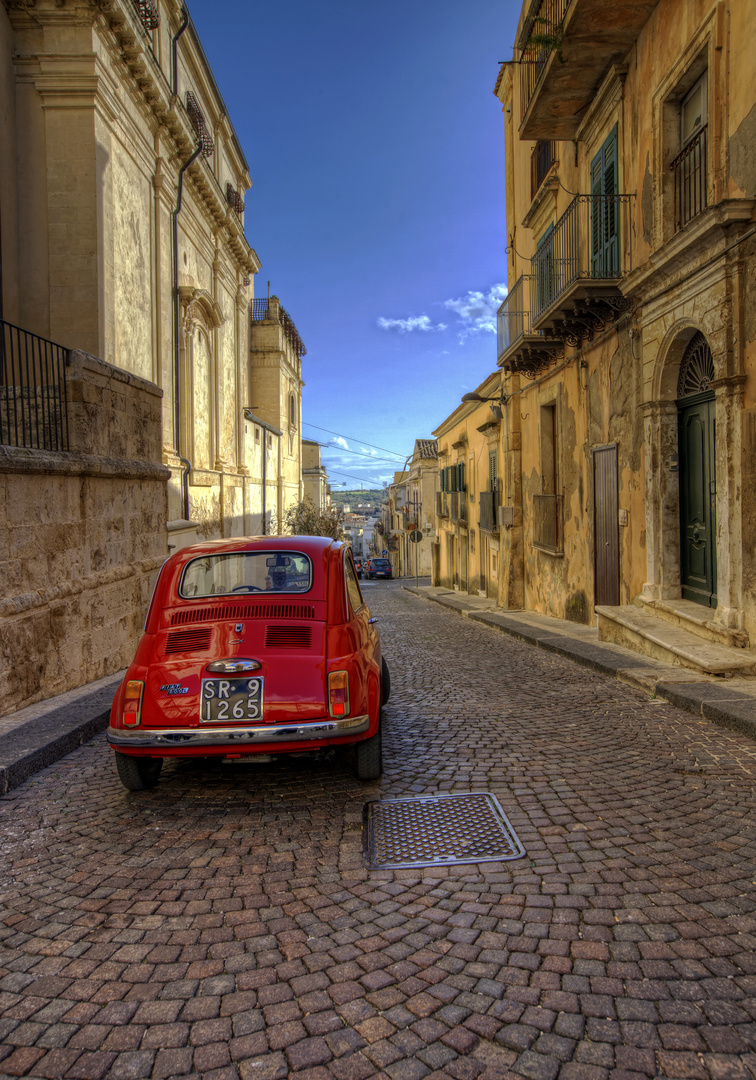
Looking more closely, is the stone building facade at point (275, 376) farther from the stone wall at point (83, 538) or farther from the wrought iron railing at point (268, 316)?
the stone wall at point (83, 538)

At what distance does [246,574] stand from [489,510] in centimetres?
1491

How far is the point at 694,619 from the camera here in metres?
7.20

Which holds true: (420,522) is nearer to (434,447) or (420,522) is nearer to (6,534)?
(434,447)

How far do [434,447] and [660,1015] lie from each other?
46592 mm

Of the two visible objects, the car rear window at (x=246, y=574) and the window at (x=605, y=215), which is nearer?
the car rear window at (x=246, y=574)

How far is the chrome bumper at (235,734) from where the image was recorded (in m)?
3.64

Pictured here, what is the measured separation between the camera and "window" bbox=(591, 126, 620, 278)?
9.81m

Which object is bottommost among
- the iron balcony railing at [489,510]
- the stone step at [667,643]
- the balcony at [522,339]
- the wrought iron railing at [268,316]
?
the stone step at [667,643]

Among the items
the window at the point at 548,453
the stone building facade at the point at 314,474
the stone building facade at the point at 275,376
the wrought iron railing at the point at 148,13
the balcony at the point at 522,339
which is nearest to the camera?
the balcony at the point at 522,339

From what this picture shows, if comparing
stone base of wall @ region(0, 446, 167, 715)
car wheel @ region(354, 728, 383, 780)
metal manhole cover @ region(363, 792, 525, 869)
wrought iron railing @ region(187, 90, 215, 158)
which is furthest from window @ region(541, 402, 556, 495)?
wrought iron railing @ region(187, 90, 215, 158)

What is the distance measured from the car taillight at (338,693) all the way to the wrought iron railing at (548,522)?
1006 centimetres

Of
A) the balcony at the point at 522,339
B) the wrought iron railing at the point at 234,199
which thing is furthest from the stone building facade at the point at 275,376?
the balcony at the point at 522,339

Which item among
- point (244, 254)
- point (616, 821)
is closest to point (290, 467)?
point (244, 254)

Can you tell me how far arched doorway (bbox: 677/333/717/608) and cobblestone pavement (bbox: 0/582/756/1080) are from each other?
3703mm
